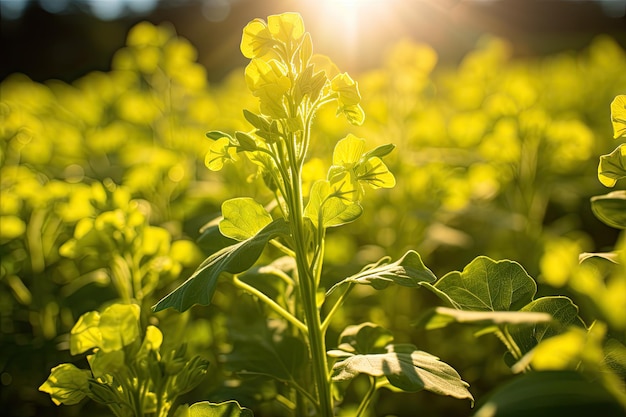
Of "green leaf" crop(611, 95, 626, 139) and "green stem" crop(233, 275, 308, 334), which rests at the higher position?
"green leaf" crop(611, 95, 626, 139)

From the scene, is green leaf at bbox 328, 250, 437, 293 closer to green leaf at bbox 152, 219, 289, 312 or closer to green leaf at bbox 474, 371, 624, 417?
green leaf at bbox 152, 219, 289, 312

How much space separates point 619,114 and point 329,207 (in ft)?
1.59

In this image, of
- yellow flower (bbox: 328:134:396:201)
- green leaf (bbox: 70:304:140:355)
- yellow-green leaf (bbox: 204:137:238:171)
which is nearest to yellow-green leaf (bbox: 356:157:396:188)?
yellow flower (bbox: 328:134:396:201)

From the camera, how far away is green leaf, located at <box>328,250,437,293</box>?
34.0 inches

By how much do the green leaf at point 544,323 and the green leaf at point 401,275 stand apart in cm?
16

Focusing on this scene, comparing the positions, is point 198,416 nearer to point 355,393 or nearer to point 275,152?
point 275,152

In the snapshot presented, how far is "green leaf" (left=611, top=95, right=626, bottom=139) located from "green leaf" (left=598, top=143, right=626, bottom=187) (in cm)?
3

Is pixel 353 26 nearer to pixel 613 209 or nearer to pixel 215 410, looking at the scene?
pixel 613 209

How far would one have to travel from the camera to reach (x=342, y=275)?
171 centimetres

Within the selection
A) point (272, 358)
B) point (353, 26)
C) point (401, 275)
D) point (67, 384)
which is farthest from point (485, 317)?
point (353, 26)

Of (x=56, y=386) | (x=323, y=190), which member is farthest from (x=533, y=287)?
(x=56, y=386)

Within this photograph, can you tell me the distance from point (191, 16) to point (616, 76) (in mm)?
14794

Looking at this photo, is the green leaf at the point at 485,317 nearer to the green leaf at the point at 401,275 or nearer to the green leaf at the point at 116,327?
the green leaf at the point at 401,275

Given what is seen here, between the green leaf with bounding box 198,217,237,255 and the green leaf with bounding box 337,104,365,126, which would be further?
the green leaf with bounding box 198,217,237,255
